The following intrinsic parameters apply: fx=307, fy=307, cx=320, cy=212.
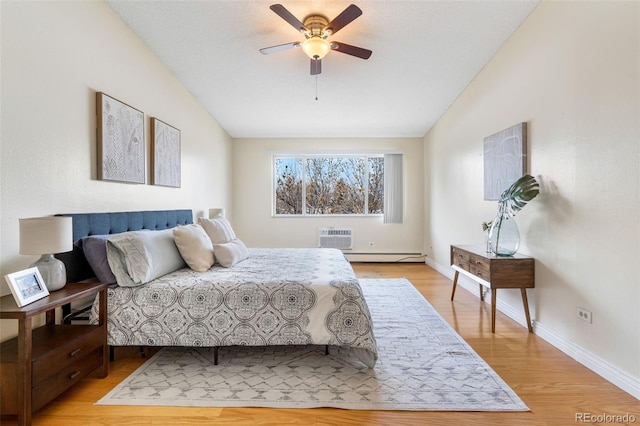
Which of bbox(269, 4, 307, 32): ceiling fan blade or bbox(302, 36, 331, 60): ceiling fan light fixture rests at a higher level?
bbox(269, 4, 307, 32): ceiling fan blade

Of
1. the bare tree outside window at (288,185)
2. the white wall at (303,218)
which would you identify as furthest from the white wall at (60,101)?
the bare tree outside window at (288,185)

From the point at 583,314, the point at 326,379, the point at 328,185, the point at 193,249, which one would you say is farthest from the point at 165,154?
the point at 583,314

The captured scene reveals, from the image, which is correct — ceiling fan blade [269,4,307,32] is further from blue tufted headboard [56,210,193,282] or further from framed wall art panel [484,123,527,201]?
framed wall art panel [484,123,527,201]

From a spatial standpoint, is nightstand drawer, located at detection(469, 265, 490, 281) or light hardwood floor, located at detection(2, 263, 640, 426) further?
nightstand drawer, located at detection(469, 265, 490, 281)

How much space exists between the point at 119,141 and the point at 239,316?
187 centimetres

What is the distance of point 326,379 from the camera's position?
196cm

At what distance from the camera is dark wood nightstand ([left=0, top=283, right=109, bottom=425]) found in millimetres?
1439

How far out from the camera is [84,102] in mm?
2324

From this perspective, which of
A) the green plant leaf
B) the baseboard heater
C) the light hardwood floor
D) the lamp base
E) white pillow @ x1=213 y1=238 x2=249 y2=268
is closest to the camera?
the light hardwood floor

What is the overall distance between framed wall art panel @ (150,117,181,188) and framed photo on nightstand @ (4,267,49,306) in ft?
5.55

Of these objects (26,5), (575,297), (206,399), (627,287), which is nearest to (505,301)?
(575,297)

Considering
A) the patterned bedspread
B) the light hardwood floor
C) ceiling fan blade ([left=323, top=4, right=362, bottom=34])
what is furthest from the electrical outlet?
ceiling fan blade ([left=323, top=4, right=362, bottom=34])

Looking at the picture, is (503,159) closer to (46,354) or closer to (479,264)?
(479,264)

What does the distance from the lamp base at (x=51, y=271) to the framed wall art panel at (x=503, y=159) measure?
11.9ft
